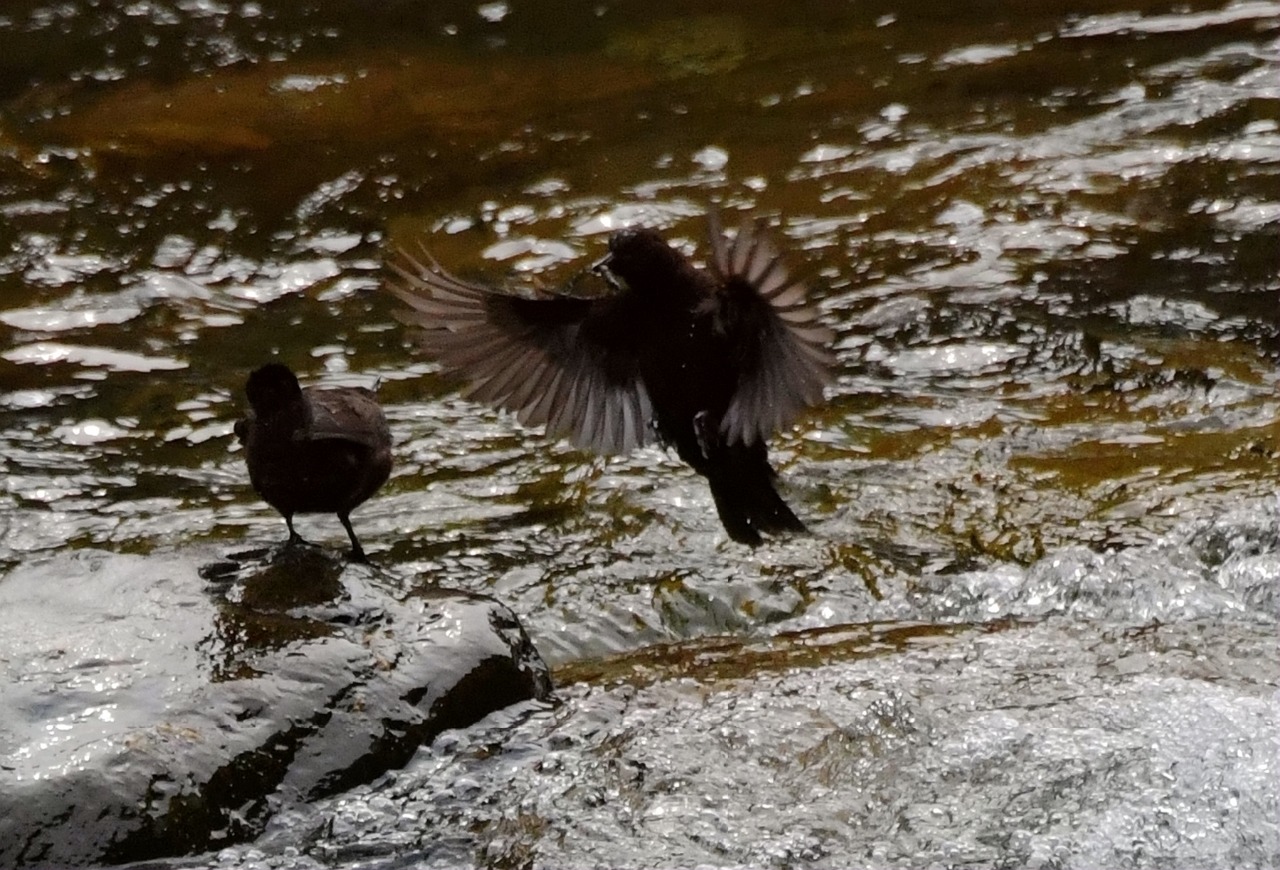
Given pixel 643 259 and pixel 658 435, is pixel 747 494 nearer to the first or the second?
pixel 658 435

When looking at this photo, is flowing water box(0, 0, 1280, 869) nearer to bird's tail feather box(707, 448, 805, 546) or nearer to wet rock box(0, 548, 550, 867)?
wet rock box(0, 548, 550, 867)

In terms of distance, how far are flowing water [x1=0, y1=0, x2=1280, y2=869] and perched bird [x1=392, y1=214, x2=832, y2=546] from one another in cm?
44

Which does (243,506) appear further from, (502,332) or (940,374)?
(940,374)

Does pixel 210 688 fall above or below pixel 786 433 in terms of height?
above

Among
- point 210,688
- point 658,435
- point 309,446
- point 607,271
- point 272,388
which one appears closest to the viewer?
point 210,688

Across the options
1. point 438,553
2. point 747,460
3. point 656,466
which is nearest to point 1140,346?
point 656,466

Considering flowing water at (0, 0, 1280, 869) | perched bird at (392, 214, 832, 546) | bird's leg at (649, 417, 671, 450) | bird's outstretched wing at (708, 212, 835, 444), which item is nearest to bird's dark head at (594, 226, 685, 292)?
perched bird at (392, 214, 832, 546)

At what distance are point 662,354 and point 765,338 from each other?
31 cm

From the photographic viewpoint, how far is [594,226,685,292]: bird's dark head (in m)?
4.61

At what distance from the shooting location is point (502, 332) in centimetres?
507

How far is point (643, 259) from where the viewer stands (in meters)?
4.63

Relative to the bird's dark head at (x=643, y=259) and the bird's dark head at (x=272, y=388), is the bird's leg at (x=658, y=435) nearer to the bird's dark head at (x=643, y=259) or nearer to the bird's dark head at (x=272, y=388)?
the bird's dark head at (x=643, y=259)

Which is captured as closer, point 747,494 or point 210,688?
point 210,688

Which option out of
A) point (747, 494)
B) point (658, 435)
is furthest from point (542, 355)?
point (747, 494)
